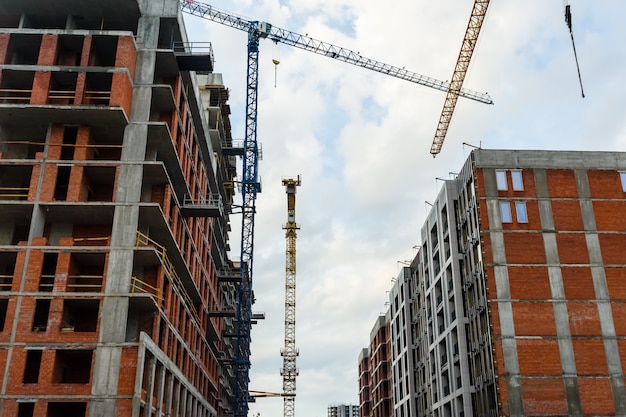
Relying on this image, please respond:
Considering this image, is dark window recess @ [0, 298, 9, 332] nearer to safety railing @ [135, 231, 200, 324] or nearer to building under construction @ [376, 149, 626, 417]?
safety railing @ [135, 231, 200, 324]

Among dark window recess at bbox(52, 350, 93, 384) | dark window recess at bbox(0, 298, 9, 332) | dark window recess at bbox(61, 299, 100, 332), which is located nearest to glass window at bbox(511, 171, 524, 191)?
dark window recess at bbox(61, 299, 100, 332)

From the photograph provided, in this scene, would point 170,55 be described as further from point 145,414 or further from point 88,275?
point 145,414

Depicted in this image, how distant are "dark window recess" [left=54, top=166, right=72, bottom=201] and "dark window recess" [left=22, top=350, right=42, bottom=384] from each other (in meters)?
11.1

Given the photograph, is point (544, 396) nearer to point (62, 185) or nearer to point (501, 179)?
point (501, 179)

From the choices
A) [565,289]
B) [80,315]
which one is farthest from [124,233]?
[565,289]

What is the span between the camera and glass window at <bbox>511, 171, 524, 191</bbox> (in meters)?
62.4

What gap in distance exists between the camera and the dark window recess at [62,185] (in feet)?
148

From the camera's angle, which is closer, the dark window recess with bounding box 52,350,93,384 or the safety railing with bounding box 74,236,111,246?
the dark window recess with bounding box 52,350,93,384

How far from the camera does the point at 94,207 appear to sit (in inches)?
1674

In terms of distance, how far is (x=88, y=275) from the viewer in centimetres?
4366

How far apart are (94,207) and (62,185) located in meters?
5.00

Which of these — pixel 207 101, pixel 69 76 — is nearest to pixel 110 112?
pixel 69 76

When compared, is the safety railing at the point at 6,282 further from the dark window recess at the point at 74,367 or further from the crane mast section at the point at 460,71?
the crane mast section at the point at 460,71

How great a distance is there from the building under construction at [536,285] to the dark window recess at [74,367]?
33017mm
